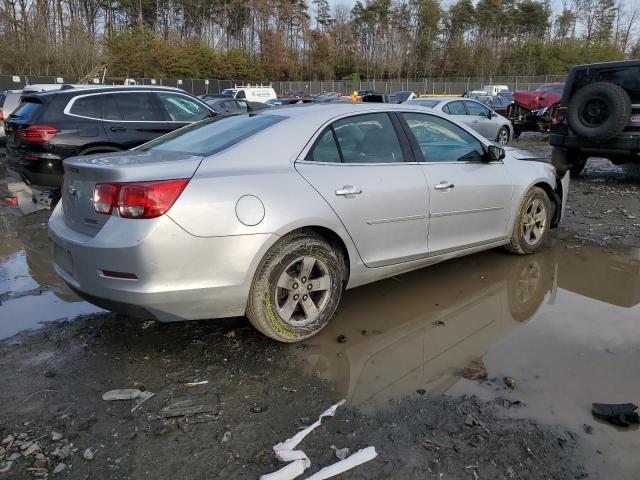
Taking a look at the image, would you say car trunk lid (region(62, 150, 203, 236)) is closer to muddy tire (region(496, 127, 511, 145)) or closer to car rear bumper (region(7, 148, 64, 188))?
car rear bumper (region(7, 148, 64, 188))

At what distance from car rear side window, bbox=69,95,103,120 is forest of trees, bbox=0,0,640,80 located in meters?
48.7

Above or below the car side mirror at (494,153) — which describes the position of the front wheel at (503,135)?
below

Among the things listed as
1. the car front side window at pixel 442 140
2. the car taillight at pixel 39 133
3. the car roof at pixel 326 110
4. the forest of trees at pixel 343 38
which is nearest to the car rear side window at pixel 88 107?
the car taillight at pixel 39 133

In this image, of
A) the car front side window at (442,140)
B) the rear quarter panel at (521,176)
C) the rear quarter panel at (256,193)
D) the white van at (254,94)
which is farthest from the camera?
the white van at (254,94)

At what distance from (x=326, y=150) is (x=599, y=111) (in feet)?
20.2

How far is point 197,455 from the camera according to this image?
254 centimetres

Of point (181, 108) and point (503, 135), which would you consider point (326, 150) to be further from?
point (503, 135)

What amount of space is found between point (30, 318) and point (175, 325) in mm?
1156

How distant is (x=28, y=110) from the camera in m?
7.68

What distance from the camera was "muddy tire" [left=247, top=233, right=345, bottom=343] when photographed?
340 cm

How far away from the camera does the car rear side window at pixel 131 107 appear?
7.86 meters

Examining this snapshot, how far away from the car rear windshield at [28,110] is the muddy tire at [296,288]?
574 cm

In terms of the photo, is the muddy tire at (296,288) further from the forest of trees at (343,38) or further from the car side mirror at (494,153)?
the forest of trees at (343,38)

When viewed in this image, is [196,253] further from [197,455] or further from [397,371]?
[397,371]
